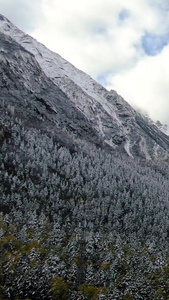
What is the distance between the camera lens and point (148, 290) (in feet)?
271

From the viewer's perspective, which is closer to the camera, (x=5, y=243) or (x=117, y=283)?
(x=117, y=283)

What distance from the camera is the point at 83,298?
245ft

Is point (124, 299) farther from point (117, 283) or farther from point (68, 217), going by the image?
point (68, 217)

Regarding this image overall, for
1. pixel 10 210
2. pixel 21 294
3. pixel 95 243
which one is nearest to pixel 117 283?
pixel 21 294

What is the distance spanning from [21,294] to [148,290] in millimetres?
33425

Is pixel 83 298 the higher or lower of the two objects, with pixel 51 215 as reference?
lower

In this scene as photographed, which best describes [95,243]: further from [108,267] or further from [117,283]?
[117,283]

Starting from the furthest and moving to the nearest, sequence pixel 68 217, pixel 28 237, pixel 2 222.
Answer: pixel 68 217, pixel 2 222, pixel 28 237

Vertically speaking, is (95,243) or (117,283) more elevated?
A: (95,243)

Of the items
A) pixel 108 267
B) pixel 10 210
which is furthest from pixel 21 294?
pixel 10 210

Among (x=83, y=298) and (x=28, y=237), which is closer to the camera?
(x=83, y=298)

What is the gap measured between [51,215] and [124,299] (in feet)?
370

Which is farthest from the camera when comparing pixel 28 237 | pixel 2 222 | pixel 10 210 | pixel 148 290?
pixel 10 210

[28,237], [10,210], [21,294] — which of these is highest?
[10,210]
